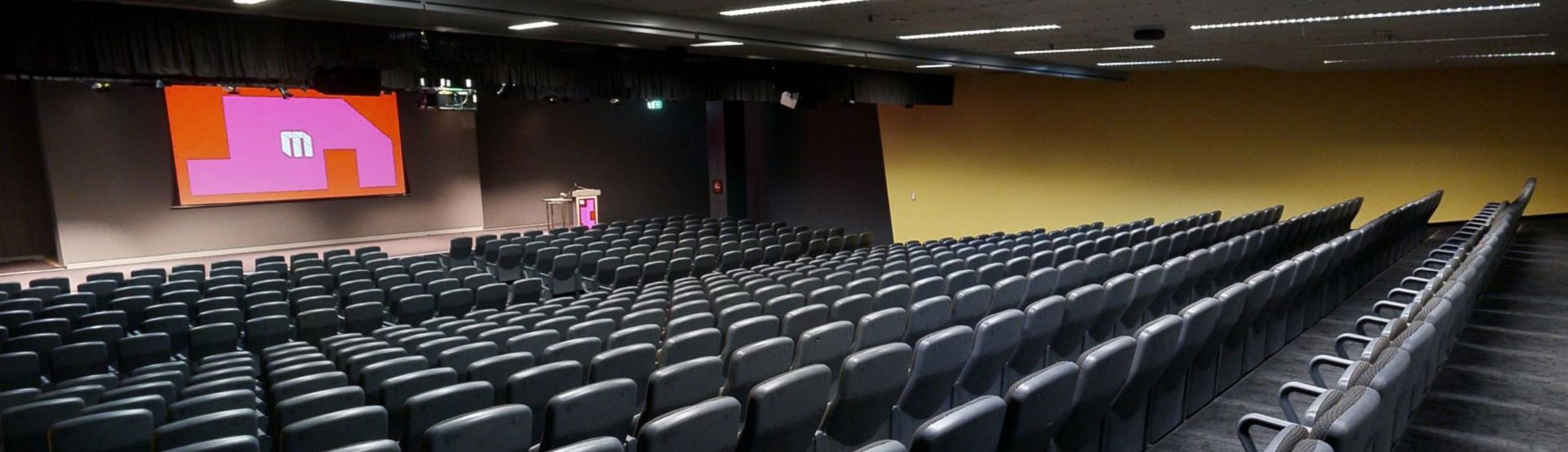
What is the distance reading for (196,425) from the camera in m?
3.71

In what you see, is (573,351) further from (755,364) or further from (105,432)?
(105,432)

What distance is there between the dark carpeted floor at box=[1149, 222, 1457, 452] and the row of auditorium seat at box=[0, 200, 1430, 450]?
189 millimetres

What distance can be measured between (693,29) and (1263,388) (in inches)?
245

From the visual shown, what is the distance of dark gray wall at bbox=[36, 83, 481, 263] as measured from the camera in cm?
1459

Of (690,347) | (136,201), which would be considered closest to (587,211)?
(136,201)

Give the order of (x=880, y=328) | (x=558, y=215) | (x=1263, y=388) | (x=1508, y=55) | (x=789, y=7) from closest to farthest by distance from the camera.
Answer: (x=880, y=328) → (x=1263, y=388) → (x=789, y=7) → (x=1508, y=55) → (x=558, y=215)

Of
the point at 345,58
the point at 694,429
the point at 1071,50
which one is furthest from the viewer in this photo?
the point at 1071,50

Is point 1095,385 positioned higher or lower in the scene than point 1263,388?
higher

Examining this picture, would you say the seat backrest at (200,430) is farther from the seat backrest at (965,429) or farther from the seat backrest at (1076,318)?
the seat backrest at (1076,318)

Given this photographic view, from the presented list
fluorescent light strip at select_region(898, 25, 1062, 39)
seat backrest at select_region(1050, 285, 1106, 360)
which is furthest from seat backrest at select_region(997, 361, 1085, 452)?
fluorescent light strip at select_region(898, 25, 1062, 39)

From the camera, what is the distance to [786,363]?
446cm

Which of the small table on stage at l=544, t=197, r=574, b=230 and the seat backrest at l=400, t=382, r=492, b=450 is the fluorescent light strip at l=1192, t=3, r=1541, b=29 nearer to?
the seat backrest at l=400, t=382, r=492, b=450

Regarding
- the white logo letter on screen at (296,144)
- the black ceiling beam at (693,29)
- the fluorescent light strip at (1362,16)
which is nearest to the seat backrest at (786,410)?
the black ceiling beam at (693,29)

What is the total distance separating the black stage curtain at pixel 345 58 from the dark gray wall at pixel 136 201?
24.9ft
